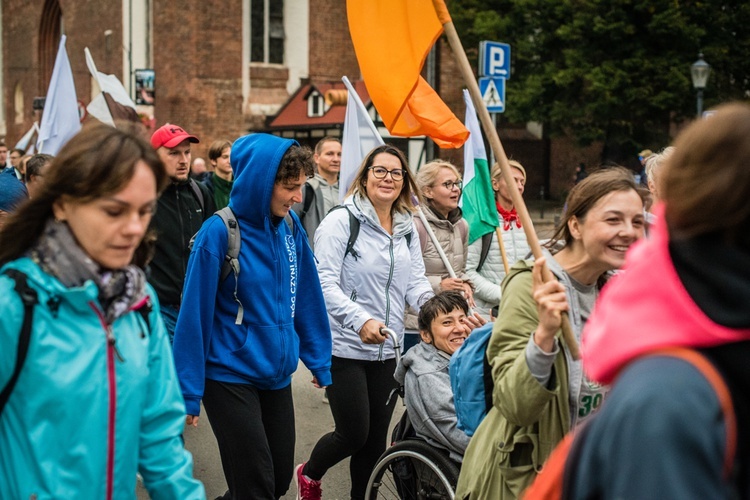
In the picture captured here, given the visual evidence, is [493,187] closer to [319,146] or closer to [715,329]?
[319,146]

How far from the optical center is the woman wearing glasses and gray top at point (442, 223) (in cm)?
667

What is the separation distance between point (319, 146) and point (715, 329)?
26.7ft

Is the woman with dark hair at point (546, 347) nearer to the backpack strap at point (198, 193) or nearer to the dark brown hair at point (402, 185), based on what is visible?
the dark brown hair at point (402, 185)

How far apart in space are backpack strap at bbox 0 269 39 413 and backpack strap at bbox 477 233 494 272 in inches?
182

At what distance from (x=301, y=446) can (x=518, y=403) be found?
4268 millimetres

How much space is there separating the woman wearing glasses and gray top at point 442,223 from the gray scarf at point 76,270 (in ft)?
13.4

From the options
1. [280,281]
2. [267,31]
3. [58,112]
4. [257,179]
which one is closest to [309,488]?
[280,281]

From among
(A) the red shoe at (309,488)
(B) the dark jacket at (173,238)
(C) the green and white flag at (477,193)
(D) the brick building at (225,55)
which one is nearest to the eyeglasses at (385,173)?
(C) the green and white flag at (477,193)

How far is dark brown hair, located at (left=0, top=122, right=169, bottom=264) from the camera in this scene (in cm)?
257

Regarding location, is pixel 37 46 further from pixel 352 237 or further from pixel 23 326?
pixel 23 326

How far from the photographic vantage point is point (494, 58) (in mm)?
11852

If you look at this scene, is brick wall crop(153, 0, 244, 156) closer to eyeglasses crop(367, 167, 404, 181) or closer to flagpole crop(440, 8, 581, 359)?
eyeglasses crop(367, 167, 404, 181)

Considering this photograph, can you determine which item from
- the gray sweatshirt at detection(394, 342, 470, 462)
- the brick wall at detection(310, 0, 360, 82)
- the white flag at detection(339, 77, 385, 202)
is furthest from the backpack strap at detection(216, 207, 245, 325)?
the brick wall at detection(310, 0, 360, 82)

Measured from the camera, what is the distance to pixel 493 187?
24.1ft
